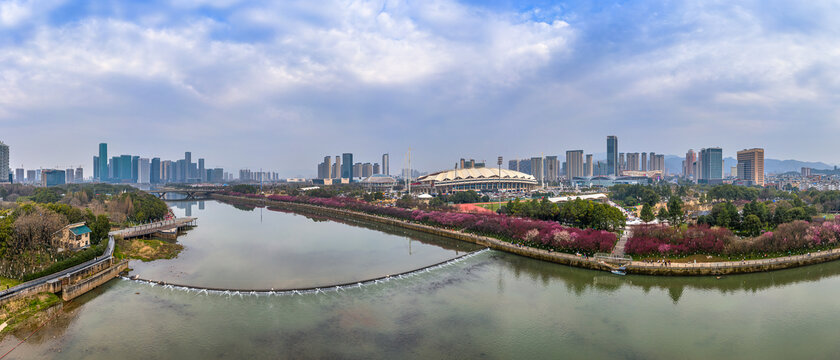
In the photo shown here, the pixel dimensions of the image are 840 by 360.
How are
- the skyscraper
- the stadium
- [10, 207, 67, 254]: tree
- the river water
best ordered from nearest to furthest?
the river water
[10, 207, 67, 254]: tree
the stadium
the skyscraper

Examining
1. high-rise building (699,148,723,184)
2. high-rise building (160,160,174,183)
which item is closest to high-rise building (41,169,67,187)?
high-rise building (160,160,174,183)

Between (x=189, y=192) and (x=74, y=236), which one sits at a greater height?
(x=189, y=192)

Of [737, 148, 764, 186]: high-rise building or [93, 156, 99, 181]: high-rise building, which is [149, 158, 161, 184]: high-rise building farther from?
[737, 148, 764, 186]: high-rise building

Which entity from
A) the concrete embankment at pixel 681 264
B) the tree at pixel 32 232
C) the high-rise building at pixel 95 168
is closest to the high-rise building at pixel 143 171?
the high-rise building at pixel 95 168

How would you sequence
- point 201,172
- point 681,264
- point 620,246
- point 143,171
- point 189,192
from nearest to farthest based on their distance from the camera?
point 681,264 → point 620,246 → point 189,192 → point 143,171 → point 201,172

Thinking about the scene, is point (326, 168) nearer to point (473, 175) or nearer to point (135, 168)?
point (135, 168)

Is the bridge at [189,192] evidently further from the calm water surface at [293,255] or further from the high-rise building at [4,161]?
the calm water surface at [293,255]

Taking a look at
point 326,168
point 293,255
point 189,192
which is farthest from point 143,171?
point 293,255
